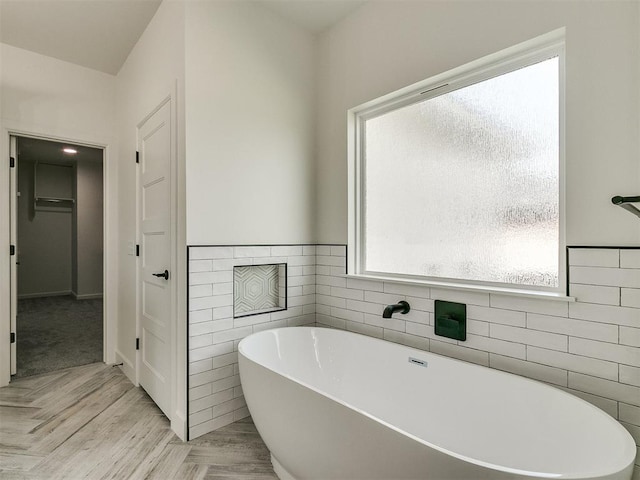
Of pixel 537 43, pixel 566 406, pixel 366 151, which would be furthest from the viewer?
pixel 366 151

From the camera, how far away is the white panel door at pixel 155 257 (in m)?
2.27

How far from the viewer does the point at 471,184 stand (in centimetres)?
195

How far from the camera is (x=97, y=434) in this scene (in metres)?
2.10

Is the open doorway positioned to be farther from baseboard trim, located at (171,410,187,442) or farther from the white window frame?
the white window frame

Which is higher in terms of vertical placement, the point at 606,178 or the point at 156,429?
the point at 606,178

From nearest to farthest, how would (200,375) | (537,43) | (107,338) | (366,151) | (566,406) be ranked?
(566,406)
(537,43)
(200,375)
(366,151)
(107,338)

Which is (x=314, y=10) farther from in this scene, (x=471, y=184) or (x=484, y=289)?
(x=484, y=289)

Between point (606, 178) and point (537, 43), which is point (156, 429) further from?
point (537, 43)

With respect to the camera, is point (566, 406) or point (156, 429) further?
point (156, 429)

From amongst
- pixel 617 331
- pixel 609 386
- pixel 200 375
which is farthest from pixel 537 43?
pixel 200 375

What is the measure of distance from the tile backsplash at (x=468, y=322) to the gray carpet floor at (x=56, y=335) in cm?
198

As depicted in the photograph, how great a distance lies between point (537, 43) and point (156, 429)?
9.95ft

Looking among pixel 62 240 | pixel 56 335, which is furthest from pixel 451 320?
pixel 62 240

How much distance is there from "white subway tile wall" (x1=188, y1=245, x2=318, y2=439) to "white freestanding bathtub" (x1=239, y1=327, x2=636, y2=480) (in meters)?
0.27
